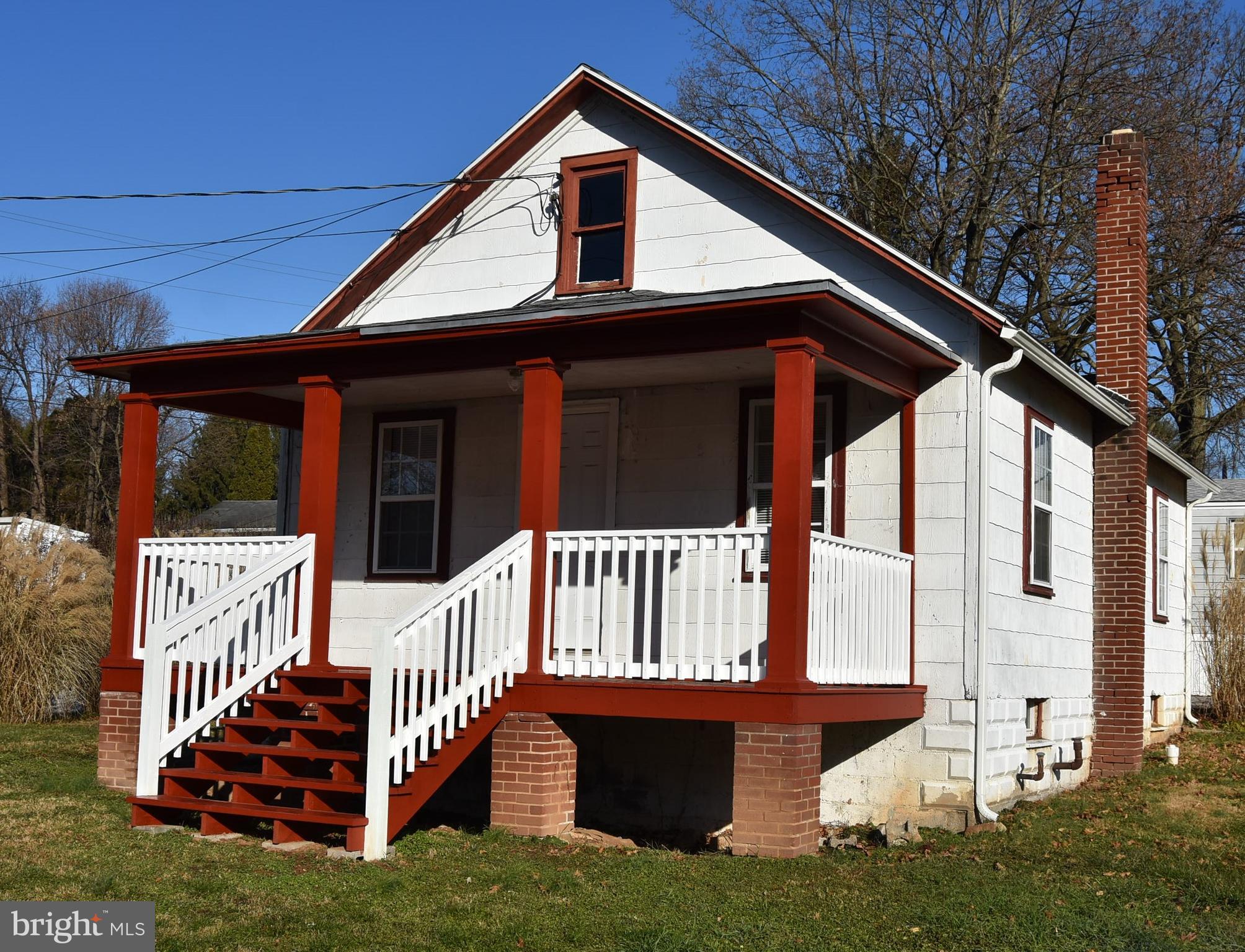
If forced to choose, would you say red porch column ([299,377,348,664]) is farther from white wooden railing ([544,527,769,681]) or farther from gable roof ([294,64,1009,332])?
gable roof ([294,64,1009,332])

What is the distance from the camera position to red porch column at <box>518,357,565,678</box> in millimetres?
11172

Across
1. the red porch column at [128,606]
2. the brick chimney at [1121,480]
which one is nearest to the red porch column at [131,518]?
the red porch column at [128,606]

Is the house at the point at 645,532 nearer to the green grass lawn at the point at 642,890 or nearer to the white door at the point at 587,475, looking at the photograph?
the white door at the point at 587,475

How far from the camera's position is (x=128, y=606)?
42.9 feet

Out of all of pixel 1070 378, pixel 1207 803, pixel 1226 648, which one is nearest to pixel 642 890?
pixel 1207 803

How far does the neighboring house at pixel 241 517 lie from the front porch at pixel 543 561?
29.1 m

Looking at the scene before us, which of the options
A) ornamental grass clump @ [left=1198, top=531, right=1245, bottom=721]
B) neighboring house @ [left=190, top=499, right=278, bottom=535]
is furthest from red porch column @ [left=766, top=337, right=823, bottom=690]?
neighboring house @ [left=190, top=499, right=278, bottom=535]

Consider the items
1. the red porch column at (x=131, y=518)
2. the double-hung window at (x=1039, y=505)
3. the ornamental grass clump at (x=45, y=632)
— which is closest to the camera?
the red porch column at (x=131, y=518)

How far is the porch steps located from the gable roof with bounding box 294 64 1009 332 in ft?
16.2

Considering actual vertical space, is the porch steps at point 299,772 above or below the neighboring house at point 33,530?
below

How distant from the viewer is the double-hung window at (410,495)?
14.5 m

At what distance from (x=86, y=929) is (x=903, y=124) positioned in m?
24.3

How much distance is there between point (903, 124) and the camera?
28.1 metres

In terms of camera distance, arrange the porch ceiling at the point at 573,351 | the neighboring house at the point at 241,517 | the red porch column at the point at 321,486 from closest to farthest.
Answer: the porch ceiling at the point at 573,351 < the red porch column at the point at 321,486 < the neighboring house at the point at 241,517
